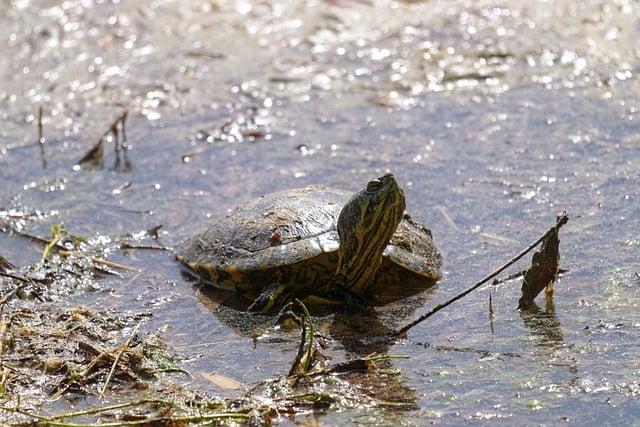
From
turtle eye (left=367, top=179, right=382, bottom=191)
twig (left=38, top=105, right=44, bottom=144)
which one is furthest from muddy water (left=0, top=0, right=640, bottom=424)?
turtle eye (left=367, top=179, right=382, bottom=191)

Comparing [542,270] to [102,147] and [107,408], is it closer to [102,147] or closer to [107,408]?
[107,408]

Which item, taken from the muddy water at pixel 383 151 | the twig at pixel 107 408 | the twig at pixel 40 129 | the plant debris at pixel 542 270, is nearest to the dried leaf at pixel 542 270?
the plant debris at pixel 542 270

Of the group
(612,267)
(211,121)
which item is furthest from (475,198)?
(211,121)

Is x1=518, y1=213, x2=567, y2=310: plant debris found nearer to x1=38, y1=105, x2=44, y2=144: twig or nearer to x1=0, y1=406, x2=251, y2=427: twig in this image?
x1=0, y1=406, x2=251, y2=427: twig

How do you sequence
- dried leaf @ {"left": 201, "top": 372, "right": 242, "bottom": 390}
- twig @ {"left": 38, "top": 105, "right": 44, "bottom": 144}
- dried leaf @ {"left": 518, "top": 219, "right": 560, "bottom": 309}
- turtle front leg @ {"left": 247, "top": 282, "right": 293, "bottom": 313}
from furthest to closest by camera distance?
twig @ {"left": 38, "top": 105, "right": 44, "bottom": 144}, turtle front leg @ {"left": 247, "top": 282, "right": 293, "bottom": 313}, dried leaf @ {"left": 518, "top": 219, "right": 560, "bottom": 309}, dried leaf @ {"left": 201, "top": 372, "right": 242, "bottom": 390}

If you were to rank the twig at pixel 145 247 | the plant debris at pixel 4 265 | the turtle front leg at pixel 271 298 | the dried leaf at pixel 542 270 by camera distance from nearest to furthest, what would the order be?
1. the dried leaf at pixel 542 270
2. the turtle front leg at pixel 271 298
3. the plant debris at pixel 4 265
4. the twig at pixel 145 247

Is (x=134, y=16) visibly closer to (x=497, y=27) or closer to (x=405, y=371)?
(x=497, y=27)

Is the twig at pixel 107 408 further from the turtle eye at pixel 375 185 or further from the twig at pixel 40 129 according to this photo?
the twig at pixel 40 129
